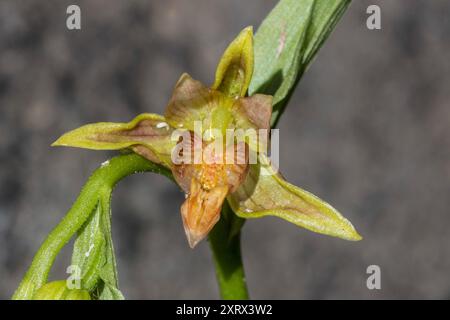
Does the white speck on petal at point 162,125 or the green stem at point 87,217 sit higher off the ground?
the white speck on petal at point 162,125

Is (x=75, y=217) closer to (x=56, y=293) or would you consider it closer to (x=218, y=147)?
(x=56, y=293)

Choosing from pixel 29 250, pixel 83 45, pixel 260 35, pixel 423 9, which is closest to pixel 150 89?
pixel 83 45

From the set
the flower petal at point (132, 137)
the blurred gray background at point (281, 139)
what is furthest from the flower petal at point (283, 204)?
the blurred gray background at point (281, 139)

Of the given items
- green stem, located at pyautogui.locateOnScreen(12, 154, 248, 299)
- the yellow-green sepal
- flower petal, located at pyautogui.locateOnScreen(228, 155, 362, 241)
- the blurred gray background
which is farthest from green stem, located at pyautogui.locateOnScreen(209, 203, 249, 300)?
the blurred gray background

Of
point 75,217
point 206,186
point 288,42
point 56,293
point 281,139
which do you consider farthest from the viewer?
point 281,139

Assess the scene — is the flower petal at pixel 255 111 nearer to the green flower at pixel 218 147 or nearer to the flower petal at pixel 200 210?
the green flower at pixel 218 147

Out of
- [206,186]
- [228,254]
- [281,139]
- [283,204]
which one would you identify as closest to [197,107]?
[206,186]
